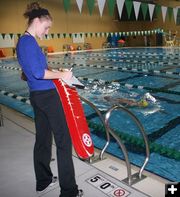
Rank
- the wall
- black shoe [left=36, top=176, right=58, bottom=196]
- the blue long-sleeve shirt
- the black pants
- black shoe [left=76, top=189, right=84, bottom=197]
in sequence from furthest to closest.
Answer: the wall → black shoe [left=36, top=176, right=58, bottom=196] → black shoe [left=76, top=189, right=84, bottom=197] → the black pants → the blue long-sleeve shirt

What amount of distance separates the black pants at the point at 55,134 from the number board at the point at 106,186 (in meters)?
0.26

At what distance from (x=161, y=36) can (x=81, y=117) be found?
21.6m

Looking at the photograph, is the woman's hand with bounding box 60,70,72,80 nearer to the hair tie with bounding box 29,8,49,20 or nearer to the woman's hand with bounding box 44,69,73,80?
the woman's hand with bounding box 44,69,73,80

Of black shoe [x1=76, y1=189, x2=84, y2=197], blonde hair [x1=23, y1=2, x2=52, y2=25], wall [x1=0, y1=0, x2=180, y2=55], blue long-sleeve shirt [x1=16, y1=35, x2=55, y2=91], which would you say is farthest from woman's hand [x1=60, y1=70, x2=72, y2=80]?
wall [x1=0, y1=0, x2=180, y2=55]

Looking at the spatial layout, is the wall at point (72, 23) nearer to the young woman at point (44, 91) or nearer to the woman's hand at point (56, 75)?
the young woman at point (44, 91)

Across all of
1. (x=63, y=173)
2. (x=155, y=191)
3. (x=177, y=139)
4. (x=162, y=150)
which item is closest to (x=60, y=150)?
(x=63, y=173)

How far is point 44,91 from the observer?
1.79 m

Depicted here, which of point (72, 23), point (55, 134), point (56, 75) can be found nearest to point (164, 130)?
point (55, 134)

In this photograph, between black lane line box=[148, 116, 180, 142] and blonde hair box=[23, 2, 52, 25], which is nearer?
blonde hair box=[23, 2, 52, 25]

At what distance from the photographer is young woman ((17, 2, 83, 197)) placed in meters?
1.68

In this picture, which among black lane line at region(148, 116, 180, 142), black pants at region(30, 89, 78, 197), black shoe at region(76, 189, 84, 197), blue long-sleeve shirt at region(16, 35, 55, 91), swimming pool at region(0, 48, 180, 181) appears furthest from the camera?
black lane line at region(148, 116, 180, 142)

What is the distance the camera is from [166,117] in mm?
4484

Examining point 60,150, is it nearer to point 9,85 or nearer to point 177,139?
point 177,139

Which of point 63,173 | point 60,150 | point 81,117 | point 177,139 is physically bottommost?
point 177,139
